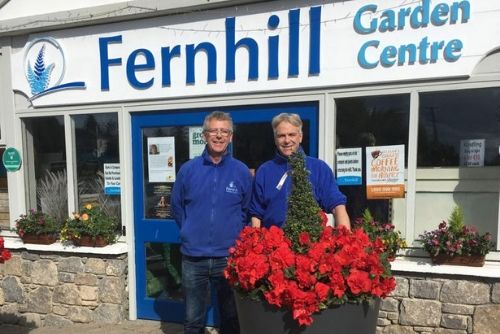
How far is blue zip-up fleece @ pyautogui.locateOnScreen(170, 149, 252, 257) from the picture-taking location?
291cm

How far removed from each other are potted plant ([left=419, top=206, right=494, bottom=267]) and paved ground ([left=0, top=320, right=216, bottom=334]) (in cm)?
217

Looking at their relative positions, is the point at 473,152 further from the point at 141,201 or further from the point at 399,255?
the point at 141,201

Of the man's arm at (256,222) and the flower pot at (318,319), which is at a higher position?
the man's arm at (256,222)

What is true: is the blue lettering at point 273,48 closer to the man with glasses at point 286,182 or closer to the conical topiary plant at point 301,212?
the man with glasses at point 286,182

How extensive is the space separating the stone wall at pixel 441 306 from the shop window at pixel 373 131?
0.50m

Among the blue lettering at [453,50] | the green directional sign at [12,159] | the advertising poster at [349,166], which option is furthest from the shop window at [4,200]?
the blue lettering at [453,50]

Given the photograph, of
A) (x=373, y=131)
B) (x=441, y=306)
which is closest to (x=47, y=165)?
(x=373, y=131)

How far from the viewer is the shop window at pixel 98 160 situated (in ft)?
14.9

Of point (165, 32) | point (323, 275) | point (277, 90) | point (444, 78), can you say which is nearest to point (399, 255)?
point (444, 78)

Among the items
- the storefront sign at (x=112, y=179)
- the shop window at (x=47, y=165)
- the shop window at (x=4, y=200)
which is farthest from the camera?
the shop window at (x=4, y=200)

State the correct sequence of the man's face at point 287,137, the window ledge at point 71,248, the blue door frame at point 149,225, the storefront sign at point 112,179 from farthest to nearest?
the storefront sign at point 112,179 → the window ledge at point 71,248 → the blue door frame at point 149,225 → the man's face at point 287,137

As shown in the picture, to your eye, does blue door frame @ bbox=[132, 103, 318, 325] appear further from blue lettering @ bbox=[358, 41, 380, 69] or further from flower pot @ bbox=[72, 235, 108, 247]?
blue lettering @ bbox=[358, 41, 380, 69]

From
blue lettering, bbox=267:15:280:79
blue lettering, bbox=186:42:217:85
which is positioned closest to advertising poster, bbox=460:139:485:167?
blue lettering, bbox=267:15:280:79

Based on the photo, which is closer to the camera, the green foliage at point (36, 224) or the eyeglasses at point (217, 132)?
the eyeglasses at point (217, 132)
